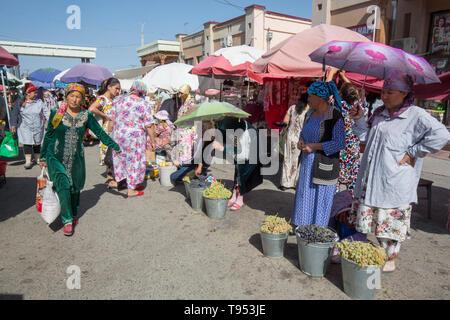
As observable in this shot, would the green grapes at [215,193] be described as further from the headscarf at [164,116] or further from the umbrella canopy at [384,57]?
the headscarf at [164,116]

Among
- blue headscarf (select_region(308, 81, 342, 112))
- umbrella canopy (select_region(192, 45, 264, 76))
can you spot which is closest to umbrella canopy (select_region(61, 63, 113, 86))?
umbrella canopy (select_region(192, 45, 264, 76))

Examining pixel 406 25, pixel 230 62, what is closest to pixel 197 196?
pixel 230 62

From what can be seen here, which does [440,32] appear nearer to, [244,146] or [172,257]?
[244,146]

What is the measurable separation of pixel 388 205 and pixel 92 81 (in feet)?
39.8

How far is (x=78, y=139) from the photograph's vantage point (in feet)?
14.0

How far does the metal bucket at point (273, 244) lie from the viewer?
3.41 m

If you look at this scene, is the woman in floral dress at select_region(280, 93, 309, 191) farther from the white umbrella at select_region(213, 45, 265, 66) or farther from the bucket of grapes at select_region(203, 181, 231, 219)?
the white umbrella at select_region(213, 45, 265, 66)

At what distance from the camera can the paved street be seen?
294 cm

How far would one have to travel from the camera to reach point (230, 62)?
7863mm

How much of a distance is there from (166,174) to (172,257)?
306 centimetres

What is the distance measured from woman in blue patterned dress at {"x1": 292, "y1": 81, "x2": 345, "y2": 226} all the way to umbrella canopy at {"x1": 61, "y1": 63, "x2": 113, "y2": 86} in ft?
35.6

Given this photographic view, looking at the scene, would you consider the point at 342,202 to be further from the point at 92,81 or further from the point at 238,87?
the point at 92,81

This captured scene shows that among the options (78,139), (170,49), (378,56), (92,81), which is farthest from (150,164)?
(170,49)

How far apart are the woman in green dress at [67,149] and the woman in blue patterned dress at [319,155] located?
3.04 metres
